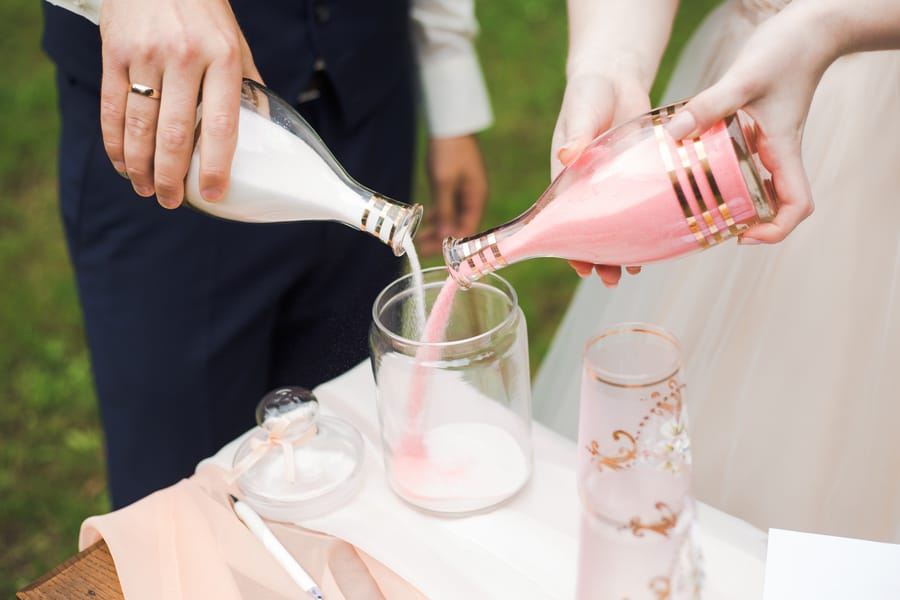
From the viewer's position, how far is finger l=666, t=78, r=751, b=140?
0.64 m

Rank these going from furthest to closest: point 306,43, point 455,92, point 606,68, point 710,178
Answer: point 455,92 < point 306,43 < point 606,68 < point 710,178

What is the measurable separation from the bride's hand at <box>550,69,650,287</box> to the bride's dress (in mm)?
248

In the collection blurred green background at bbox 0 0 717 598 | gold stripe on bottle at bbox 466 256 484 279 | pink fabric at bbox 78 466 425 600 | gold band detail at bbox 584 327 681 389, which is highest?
gold band detail at bbox 584 327 681 389

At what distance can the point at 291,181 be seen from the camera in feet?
2.50

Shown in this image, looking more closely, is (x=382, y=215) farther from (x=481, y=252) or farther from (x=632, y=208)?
(x=632, y=208)

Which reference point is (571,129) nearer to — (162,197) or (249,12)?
(162,197)

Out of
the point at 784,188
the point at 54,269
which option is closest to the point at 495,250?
the point at 784,188

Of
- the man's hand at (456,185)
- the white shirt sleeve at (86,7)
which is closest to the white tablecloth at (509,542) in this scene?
the white shirt sleeve at (86,7)

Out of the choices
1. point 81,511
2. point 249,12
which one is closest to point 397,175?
Result: point 249,12

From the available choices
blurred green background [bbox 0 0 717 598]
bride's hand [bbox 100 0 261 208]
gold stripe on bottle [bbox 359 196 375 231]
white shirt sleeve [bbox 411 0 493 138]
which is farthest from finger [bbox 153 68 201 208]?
blurred green background [bbox 0 0 717 598]

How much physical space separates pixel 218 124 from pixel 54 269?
1.82m

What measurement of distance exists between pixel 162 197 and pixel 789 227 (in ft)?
1.60

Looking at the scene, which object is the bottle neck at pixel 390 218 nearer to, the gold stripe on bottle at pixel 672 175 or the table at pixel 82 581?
the gold stripe on bottle at pixel 672 175

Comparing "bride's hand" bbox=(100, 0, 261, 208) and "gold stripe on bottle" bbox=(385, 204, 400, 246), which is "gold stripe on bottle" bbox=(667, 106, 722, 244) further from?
"bride's hand" bbox=(100, 0, 261, 208)
